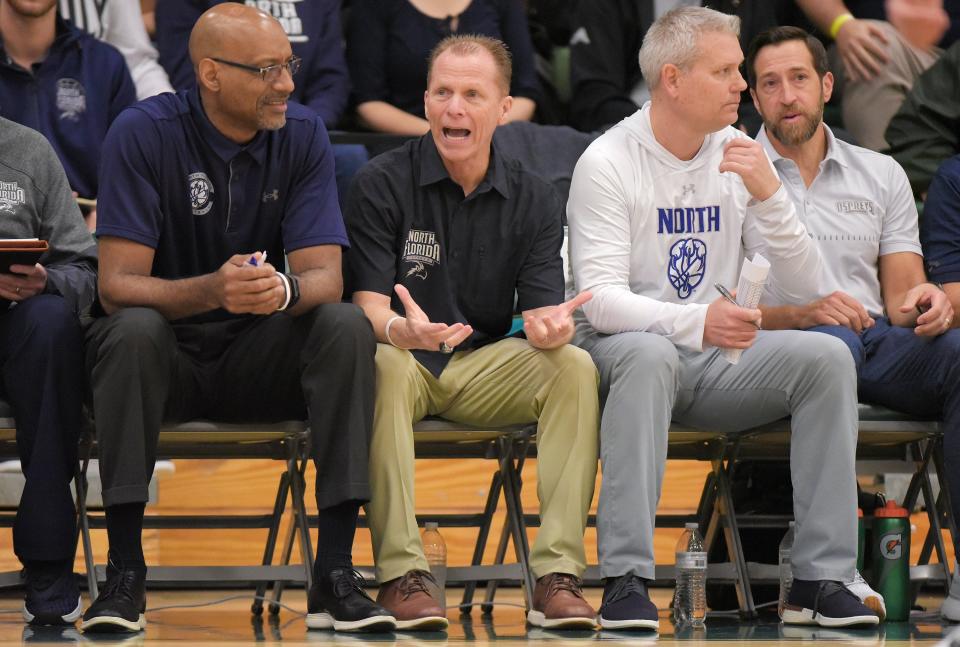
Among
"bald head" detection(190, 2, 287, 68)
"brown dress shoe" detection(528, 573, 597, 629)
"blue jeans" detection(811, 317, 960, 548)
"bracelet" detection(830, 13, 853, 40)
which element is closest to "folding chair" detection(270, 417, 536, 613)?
"brown dress shoe" detection(528, 573, 597, 629)

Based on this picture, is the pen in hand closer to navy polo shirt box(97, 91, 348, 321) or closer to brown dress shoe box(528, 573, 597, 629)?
brown dress shoe box(528, 573, 597, 629)

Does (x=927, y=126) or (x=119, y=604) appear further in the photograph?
(x=927, y=126)

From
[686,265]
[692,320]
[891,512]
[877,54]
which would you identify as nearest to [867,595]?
[891,512]

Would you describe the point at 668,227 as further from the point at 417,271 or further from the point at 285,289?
the point at 285,289

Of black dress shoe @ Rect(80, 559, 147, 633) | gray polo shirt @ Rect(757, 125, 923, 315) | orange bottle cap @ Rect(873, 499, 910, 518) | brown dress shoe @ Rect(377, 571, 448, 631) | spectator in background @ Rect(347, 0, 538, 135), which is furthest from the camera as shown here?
spectator in background @ Rect(347, 0, 538, 135)

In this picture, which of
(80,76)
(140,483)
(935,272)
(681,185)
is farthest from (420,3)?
(140,483)

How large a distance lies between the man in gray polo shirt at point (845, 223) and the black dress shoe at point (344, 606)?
1.39 meters

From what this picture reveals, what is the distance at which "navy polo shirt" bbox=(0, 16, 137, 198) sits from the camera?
4344 mm

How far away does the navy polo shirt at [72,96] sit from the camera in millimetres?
4344

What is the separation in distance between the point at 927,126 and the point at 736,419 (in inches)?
69.1

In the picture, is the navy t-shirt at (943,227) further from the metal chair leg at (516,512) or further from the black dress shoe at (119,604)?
the black dress shoe at (119,604)

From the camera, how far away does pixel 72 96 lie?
174 inches

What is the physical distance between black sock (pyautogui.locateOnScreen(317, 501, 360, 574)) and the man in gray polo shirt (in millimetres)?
1326

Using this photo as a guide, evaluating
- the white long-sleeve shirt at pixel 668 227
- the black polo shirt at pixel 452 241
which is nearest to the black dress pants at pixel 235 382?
the black polo shirt at pixel 452 241
